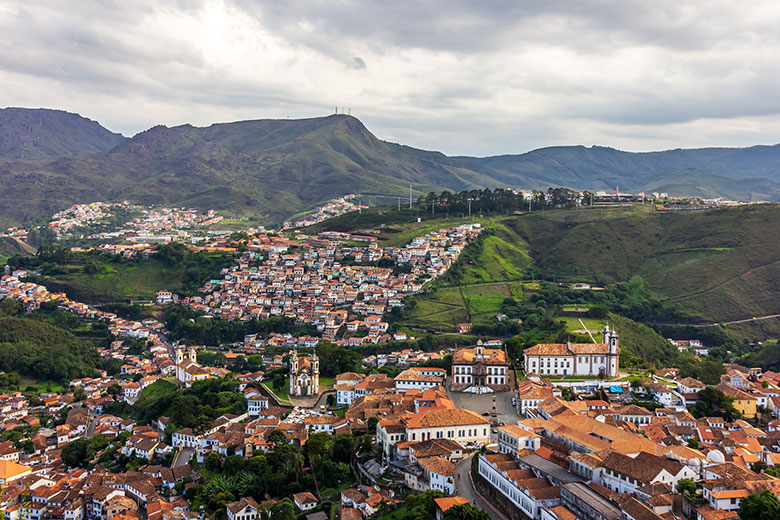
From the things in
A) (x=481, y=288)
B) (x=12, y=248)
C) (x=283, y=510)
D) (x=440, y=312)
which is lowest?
(x=12, y=248)

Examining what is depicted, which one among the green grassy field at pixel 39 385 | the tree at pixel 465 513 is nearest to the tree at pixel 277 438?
the tree at pixel 465 513

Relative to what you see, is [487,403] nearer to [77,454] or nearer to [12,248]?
[77,454]

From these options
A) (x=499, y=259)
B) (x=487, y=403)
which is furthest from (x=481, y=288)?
(x=487, y=403)

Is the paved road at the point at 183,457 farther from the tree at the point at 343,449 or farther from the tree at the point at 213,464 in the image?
the tree at the point at 343,449

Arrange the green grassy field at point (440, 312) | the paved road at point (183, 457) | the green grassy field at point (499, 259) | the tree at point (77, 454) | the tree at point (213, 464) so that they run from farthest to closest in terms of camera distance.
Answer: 1. the green grassy field at point (499, 259)
2. the green grassy field at point (440, 312)
3. the tree at point (77, 454)
4. the paved road at point (183, 457)
5. the tree at point (213, 464)

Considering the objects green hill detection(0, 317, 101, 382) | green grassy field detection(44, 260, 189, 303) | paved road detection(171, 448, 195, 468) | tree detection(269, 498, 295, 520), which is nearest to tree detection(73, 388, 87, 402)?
green hill detection(0, 317, 101, 382)

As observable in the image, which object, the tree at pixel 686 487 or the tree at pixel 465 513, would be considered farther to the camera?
the tree at pixel 465 513
